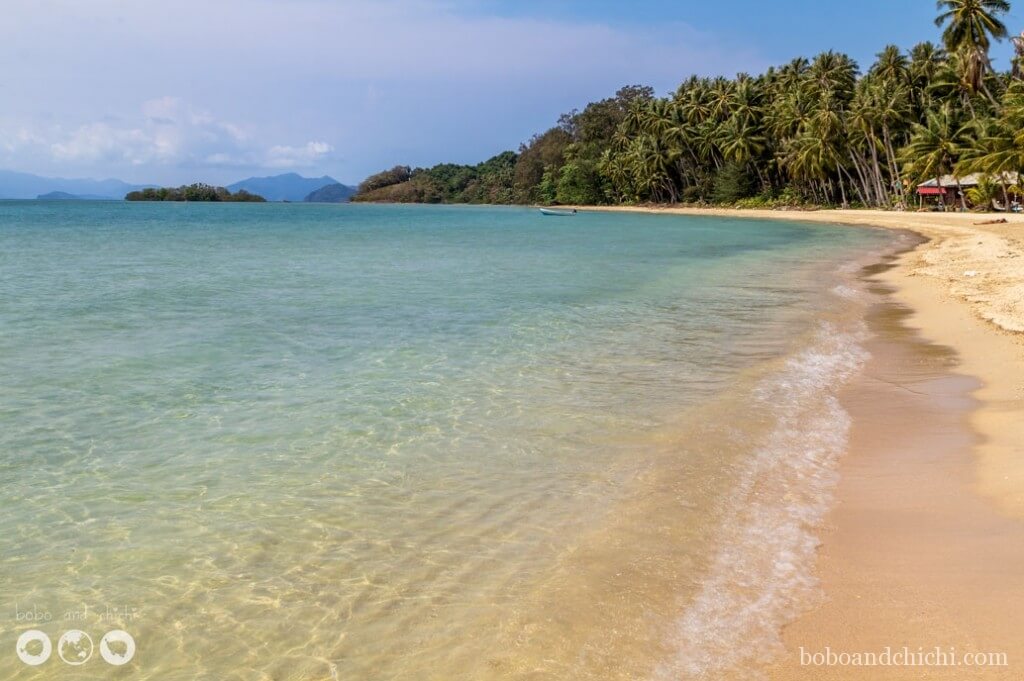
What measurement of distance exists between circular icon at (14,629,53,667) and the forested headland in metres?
44.2

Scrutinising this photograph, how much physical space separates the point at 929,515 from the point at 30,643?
19.1 feet

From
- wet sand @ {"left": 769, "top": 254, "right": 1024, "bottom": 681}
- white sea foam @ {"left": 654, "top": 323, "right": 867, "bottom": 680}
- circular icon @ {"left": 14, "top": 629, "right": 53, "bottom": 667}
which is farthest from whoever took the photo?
circular icon @ {"left": 14, "top": 629, "right": 53, "bottom": 667}

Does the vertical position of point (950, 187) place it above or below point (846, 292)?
above

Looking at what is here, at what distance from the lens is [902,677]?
358cm

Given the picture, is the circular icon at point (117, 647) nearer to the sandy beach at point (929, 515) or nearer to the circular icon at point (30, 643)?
the circular icon at point (30, 643)

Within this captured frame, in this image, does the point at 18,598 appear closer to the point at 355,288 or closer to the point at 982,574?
the point at 982,574

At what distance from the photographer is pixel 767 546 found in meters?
5.05

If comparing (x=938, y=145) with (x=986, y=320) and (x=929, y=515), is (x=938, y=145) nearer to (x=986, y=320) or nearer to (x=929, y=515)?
(x=986, y=320)

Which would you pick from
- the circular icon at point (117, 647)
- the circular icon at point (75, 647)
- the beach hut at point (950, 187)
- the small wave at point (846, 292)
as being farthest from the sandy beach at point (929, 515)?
the beach hut at point (950, 187)

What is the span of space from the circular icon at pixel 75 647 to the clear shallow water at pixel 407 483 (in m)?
0.07

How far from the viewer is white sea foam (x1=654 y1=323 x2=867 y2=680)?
12.9ft

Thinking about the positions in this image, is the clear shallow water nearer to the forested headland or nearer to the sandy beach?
the sandy beach

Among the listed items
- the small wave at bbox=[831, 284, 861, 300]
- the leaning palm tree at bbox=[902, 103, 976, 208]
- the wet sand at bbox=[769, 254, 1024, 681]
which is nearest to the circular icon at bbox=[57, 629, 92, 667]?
the wet sand at bbox=[769, 254, 1024, 681]

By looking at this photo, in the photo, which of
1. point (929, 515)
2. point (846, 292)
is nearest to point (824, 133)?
point (846, 292)
